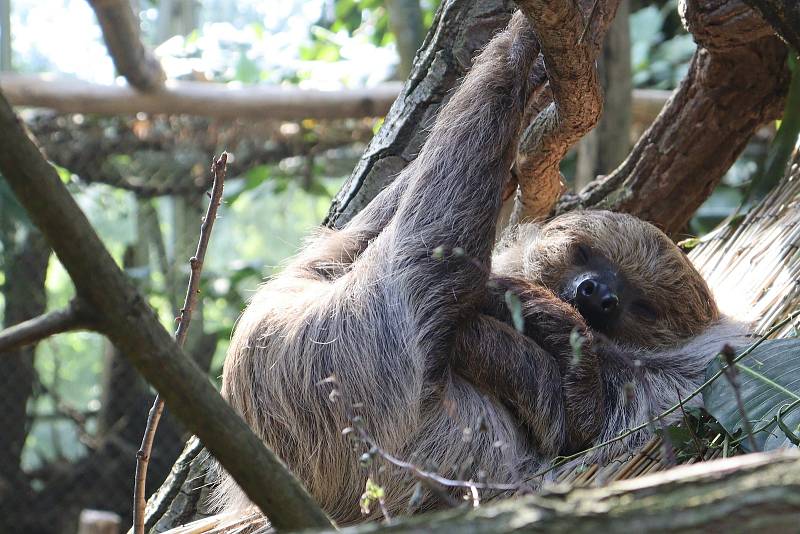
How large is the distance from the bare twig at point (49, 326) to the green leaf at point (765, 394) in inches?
74.3

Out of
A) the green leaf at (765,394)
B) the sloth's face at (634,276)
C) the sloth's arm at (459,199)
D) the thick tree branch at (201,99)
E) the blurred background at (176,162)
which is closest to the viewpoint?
the green leaf at (765,394)

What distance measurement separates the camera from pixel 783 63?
13.8 feet

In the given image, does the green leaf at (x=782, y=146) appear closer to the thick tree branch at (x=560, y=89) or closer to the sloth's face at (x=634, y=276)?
the sloth's face at (x=634, y=276)

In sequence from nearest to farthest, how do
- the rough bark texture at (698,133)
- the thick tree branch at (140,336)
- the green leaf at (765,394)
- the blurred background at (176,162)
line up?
the thick tree branch at (140,336) < the green leaf at (765,394) < the rough bark texture at (698,133) < the blurred background at (176,162)

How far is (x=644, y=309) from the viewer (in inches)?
147

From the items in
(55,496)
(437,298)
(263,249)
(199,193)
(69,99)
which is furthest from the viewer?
(263,249)

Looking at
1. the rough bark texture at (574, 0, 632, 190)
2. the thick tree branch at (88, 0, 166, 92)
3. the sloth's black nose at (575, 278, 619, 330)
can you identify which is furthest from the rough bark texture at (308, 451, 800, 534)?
the thick tree branch at (88, 0, 166, 92)

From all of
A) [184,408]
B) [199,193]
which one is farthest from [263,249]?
[184,408]

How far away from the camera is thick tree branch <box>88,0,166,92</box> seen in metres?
6.13

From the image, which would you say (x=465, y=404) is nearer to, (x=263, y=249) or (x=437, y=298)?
(x=437, y=298)

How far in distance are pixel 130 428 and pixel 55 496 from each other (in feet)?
3.03

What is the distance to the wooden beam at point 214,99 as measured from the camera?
6.78 meters

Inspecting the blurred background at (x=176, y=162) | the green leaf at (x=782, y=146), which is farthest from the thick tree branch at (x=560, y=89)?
the blurred background at (x=176, y=162)

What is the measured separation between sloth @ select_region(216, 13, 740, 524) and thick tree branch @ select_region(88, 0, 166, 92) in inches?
146
